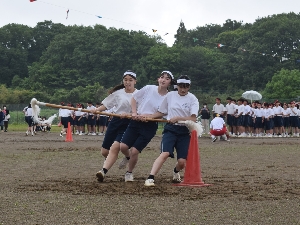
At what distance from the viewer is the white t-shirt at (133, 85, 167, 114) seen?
12.2m

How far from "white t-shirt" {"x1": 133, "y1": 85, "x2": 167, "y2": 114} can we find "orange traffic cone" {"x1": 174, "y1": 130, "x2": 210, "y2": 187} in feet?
3.13

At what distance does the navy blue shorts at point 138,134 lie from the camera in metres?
12.3

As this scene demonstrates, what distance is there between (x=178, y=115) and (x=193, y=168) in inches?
37.4

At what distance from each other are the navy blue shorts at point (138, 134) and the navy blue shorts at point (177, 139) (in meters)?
0.39

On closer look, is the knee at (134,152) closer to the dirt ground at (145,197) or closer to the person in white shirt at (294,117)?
the dirt ground at (145,197)

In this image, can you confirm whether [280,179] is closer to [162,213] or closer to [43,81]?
[162,213]

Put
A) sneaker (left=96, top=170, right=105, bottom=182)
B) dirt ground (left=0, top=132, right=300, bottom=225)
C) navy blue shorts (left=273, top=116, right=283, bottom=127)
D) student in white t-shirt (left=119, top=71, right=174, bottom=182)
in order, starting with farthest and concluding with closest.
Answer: navy blue shorts (left=273, top=116, right=283, bottom=127)
student in white t-shirt (left=119, top=71, right=174, bottom=182)
sneaker (left=96, top=170, right=105, bottom=182)
dirt ground (left=0, top=132, right=300, bottom=225)

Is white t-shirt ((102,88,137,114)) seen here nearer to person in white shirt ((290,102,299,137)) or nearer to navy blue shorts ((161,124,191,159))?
navy blue shorts ((161,124,191,159))

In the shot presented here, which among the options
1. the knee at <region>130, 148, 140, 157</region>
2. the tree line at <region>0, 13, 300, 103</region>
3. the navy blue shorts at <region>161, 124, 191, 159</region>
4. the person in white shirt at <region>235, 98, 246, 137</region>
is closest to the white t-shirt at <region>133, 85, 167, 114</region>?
the navy blue shorts at <region>161, 124, 191, 159</region>

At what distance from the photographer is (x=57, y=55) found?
4254 inches

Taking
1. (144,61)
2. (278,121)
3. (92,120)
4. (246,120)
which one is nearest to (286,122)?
(278,121)

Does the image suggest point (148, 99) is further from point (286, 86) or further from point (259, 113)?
point (286, 86)

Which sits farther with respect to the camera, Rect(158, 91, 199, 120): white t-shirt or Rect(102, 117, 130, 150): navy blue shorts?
Rect(102, 117, 130, 150): navy blue shorts

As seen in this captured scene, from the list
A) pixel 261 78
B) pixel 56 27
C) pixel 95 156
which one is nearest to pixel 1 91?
pixel 261 78
